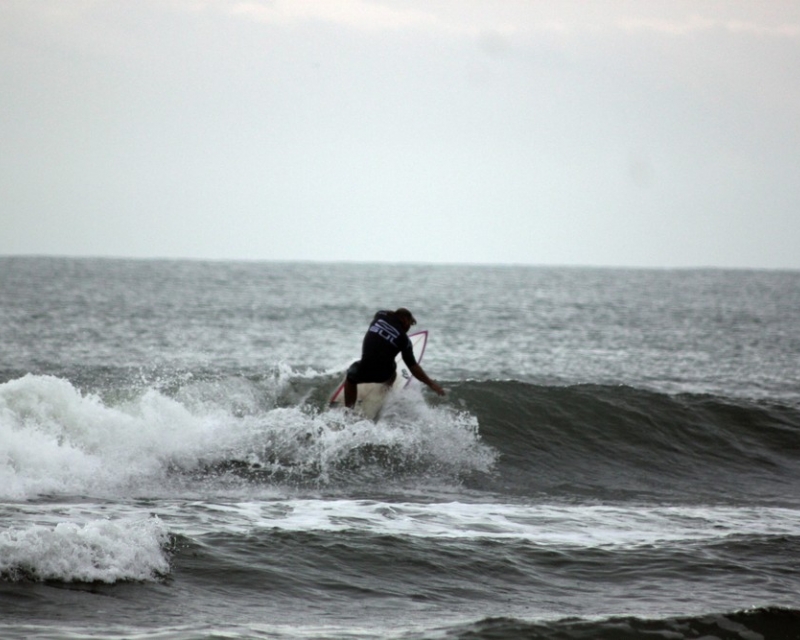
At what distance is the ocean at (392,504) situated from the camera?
698 centimetres

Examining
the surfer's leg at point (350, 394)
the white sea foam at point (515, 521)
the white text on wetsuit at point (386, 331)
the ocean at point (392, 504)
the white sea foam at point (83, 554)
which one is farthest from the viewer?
the surfer's leg at point (350, 394)

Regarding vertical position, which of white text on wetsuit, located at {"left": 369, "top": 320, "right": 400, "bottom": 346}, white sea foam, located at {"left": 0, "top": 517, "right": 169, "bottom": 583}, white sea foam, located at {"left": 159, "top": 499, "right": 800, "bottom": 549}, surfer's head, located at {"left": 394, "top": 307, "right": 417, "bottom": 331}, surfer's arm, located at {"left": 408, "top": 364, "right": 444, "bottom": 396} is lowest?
white sea foam, located at {"left": 159, "top": 499, "right": 800, "bottom": 549}

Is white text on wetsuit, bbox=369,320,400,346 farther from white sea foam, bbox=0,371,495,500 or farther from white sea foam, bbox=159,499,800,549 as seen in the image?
white sea foam, bbox=159,499,800,549

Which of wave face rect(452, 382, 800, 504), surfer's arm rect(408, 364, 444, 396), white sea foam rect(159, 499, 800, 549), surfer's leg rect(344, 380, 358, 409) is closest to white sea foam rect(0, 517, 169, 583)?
white sea foam rect(159, 499, 800, 549)

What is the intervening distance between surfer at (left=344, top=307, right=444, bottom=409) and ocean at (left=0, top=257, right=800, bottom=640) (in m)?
0.68

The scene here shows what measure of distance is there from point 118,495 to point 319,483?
2389 millimetres

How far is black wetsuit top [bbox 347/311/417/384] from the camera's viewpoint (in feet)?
42.8

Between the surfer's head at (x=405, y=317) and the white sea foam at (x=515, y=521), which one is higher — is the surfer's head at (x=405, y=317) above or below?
above

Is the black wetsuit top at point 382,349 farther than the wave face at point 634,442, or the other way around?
the black wetsuit top at point 382,349

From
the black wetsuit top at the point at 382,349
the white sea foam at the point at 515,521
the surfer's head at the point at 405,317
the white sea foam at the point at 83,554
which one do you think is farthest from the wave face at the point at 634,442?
the white sea foam at the point at 83,554

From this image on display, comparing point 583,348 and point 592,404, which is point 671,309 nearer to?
point 583,348

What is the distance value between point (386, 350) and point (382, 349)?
0.18ft

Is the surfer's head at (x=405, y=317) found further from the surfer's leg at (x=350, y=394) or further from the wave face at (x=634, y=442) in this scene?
the wave face at (x=634, y=442)

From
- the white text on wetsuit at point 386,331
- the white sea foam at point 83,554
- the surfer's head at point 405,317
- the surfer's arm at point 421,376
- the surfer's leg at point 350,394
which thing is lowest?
the white sea foam at point 83,554
